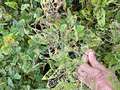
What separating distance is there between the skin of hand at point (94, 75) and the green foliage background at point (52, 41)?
0.28 feet

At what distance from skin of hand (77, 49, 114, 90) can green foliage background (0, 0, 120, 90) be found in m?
0.08

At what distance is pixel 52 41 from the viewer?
162cm

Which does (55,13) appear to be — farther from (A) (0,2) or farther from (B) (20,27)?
(A) (0,2)

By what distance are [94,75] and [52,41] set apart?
27 cm

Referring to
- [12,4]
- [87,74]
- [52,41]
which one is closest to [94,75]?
[87,74]

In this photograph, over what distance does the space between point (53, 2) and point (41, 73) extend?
36 centimetres

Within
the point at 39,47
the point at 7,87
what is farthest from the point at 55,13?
the point at 7,87

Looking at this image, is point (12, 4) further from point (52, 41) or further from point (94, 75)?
point (94, 75)

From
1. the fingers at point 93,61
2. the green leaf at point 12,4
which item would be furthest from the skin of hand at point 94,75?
the green leaf at point 12,4

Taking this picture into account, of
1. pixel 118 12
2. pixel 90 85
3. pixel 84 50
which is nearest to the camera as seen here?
pixel 90 85

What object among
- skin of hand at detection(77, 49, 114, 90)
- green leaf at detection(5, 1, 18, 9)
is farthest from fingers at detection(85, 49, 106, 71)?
green leaf at detection(5, 1, 18, 9)

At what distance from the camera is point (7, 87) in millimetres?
1673

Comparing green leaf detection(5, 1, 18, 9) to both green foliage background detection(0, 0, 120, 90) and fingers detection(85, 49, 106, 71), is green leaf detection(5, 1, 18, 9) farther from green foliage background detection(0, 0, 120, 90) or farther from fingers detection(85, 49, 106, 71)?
fingers detection(85, 49, 106, 71)

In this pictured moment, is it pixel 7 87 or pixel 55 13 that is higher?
pixel 55 13
